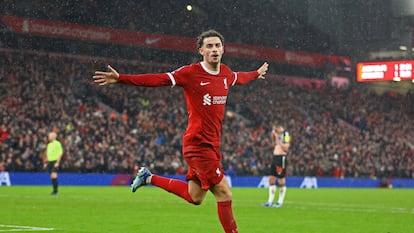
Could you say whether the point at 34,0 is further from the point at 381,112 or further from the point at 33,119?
the point at 381,112

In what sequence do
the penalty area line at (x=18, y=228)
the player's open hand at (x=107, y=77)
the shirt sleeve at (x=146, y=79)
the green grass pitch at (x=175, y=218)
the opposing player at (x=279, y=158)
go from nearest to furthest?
the player's open hand at (x=107, y=77) < the shirt sleeve at (x=146, y=79) < the penalty area line at (x=18, y=228) < the green grass pitch at (x=175, y=218) < the opposing player at (x=279, y=158)

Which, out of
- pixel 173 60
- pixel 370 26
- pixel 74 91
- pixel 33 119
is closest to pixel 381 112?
pixel 370 26

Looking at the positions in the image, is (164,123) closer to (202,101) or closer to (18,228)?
(18,228)

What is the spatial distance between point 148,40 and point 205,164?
34.3m

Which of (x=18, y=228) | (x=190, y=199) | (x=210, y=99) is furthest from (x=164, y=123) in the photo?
(x=210, y=99)

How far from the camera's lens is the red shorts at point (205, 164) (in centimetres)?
872

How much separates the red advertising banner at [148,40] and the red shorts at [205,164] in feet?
97.6

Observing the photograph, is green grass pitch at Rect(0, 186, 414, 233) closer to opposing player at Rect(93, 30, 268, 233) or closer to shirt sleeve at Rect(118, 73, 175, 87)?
opposing player at Rect(93, 30, 268, 233)

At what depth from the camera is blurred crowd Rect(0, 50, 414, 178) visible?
32594 millimetres

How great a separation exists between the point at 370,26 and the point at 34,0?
22.5 metres

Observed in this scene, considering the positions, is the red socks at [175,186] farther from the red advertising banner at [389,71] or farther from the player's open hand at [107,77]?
the red advertising banner at [389,71]

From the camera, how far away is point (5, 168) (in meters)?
29.6

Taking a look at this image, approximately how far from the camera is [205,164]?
8.72 meters

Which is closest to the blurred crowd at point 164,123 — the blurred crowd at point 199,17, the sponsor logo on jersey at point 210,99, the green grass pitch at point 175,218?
the blurred crowd at point 199,17
